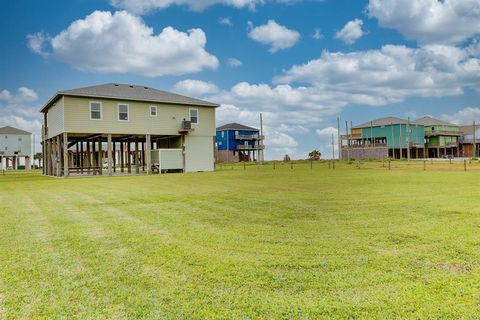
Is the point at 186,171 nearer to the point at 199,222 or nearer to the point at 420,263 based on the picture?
the point at 199,222

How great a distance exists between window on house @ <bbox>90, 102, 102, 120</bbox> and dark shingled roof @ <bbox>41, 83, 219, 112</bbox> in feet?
2.19

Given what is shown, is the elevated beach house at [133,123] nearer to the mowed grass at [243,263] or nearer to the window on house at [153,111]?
the window on house at [153,111]

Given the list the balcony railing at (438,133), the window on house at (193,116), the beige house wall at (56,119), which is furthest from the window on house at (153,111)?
the balcony railing at (438,133)

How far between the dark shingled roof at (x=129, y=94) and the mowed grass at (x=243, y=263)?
20623 millimetres

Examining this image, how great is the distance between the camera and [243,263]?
505 cm

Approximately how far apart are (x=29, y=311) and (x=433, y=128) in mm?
78609

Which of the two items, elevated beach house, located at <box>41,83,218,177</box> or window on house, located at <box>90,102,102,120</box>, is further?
window on house, located at <box>90,102,102,120</box>

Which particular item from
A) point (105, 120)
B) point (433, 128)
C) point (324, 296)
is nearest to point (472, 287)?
point (324, 296)

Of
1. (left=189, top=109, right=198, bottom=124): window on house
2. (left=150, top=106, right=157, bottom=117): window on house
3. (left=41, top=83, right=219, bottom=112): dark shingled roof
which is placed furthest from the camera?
(left=189, top=109, right=198, bottom=124): window on house

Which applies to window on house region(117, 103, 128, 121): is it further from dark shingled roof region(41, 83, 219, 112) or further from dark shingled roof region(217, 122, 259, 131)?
dark shingled roof region(217, 122, 259, 131)

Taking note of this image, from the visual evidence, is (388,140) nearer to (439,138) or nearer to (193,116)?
(439,138)

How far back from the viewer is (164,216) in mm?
8578

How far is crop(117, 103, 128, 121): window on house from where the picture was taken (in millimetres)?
29625

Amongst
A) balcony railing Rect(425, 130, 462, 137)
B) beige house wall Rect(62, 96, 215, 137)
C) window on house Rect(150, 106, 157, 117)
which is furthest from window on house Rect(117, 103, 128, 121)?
balcony railing Rect(425, 130, 462, 137)
